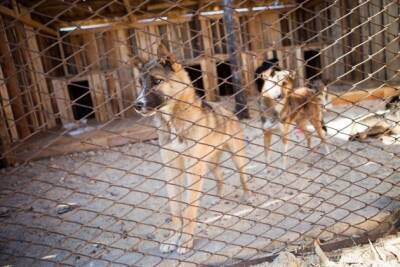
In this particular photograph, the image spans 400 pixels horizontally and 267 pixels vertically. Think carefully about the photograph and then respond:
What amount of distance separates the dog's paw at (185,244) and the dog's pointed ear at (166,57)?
4.97 feet

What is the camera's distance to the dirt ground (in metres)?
2.67

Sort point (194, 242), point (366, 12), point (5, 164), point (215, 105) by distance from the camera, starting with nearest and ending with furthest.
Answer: point (194, 242)
point (215, 105)
point (5, 164)
point (366, 12)

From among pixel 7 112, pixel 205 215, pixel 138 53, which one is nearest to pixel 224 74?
pixel 138 53

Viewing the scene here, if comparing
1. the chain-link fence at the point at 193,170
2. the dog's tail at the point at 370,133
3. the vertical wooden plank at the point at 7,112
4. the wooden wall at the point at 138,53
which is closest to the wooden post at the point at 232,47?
the chain-link fence at the point at 193,170

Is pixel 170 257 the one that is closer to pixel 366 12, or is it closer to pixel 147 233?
pixel 147 233

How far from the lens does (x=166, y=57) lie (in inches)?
107

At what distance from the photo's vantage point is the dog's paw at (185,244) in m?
2.86

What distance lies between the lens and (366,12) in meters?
8.62

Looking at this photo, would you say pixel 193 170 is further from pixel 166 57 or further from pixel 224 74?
pixel 224 74

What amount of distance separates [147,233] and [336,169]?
2.76 metres

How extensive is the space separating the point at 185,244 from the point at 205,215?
0.81 meters

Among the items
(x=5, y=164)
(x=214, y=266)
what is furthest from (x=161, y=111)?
(x=5, y=164)

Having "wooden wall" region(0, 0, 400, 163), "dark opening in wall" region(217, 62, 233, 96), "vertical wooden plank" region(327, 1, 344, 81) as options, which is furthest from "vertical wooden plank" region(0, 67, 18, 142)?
"vertical wooden plank" region(327, 1, 344, 81)

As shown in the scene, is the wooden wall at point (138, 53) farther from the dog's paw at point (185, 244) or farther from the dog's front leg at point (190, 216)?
the dog's paw at point (185, 244)
